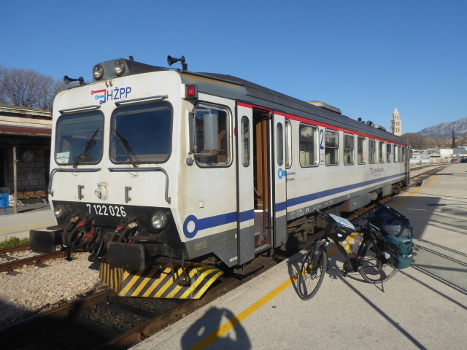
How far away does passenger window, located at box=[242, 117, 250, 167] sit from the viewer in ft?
17.7

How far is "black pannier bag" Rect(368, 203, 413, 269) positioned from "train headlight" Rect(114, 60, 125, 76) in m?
4.18

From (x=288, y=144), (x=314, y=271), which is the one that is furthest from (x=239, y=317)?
(x=288, y=144)

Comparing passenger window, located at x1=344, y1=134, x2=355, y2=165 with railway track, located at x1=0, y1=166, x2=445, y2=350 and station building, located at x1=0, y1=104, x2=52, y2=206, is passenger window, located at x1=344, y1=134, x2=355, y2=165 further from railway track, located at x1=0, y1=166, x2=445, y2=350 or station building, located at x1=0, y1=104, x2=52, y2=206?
station building, located at x1=0, y1=104, x2=52, y2=206

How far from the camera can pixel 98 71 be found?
207 inches

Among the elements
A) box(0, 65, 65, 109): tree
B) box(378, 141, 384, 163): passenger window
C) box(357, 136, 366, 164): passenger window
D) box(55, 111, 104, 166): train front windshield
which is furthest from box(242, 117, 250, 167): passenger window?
box(0, 65, 65, 109): tree

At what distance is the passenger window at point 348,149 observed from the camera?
975cm

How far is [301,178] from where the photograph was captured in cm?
720

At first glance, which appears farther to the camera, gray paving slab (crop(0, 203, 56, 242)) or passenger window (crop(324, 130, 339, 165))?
gray paving slab (crop(0, 203, 56, 242))

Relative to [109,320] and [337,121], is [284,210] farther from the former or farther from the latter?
[337,121]

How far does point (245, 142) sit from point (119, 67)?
201cm

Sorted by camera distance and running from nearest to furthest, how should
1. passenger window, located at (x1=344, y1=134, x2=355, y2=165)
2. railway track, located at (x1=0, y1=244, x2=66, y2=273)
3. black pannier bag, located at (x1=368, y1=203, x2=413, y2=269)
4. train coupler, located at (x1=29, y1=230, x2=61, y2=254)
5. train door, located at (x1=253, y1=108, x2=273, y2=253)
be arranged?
train coupler, located at (x1=29, y1=230, x2=61, y2=254) → black pannier bag, located at (x1=368, y1=203, x2=413, y2=269) → train door, located at (x1=253, y1=108, x2=273, y2=253) → railway track, located at (x1=0, y1=244, x2=66, y2=273) → passenger window, located at (x1=344, y1=134, x2=355, y2=165)

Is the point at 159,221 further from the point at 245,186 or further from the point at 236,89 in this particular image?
the point at 236,89

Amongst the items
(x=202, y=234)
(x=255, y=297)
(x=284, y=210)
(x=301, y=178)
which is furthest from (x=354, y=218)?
(x=202, y=234)

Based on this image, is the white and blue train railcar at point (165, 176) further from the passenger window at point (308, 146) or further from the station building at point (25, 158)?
the station building at point (25, 158)
